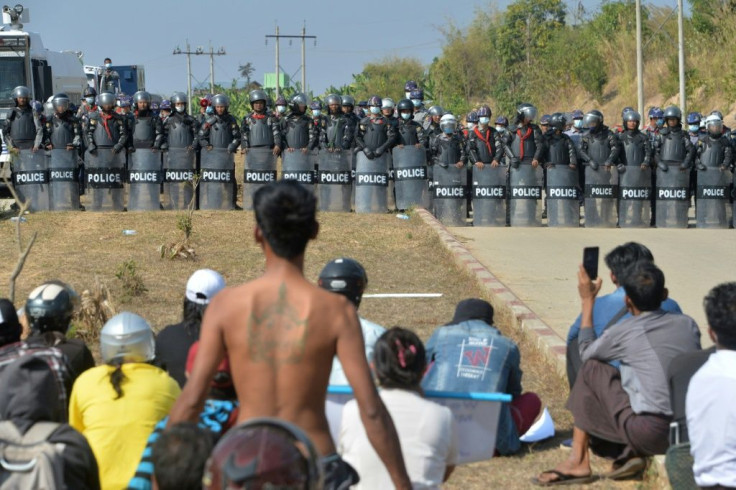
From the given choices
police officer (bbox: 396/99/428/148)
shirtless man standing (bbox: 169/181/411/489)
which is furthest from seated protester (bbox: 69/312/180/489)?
police officer (bbox: 396/99/428/148)

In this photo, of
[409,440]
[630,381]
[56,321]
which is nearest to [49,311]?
[56,321]

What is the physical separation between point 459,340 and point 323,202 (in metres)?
12.9

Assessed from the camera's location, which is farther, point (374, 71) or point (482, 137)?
point (374, 71)

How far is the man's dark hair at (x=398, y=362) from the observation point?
459 cm

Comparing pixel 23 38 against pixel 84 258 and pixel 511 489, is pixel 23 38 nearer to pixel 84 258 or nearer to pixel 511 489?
pixel 84 258

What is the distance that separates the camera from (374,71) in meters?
85.2

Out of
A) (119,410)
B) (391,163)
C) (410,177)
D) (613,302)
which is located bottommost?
(119,410)

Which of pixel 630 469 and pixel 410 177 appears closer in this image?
pixel 630 469

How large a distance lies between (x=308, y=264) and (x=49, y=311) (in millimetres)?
8641

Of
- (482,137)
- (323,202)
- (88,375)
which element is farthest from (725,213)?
(88,375)

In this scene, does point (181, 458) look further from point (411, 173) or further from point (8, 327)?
point (411, 173)

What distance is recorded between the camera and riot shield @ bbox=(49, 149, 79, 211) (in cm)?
1939

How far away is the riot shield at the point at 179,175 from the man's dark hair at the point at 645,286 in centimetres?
1366

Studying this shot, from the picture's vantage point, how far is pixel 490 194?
18781 mm
